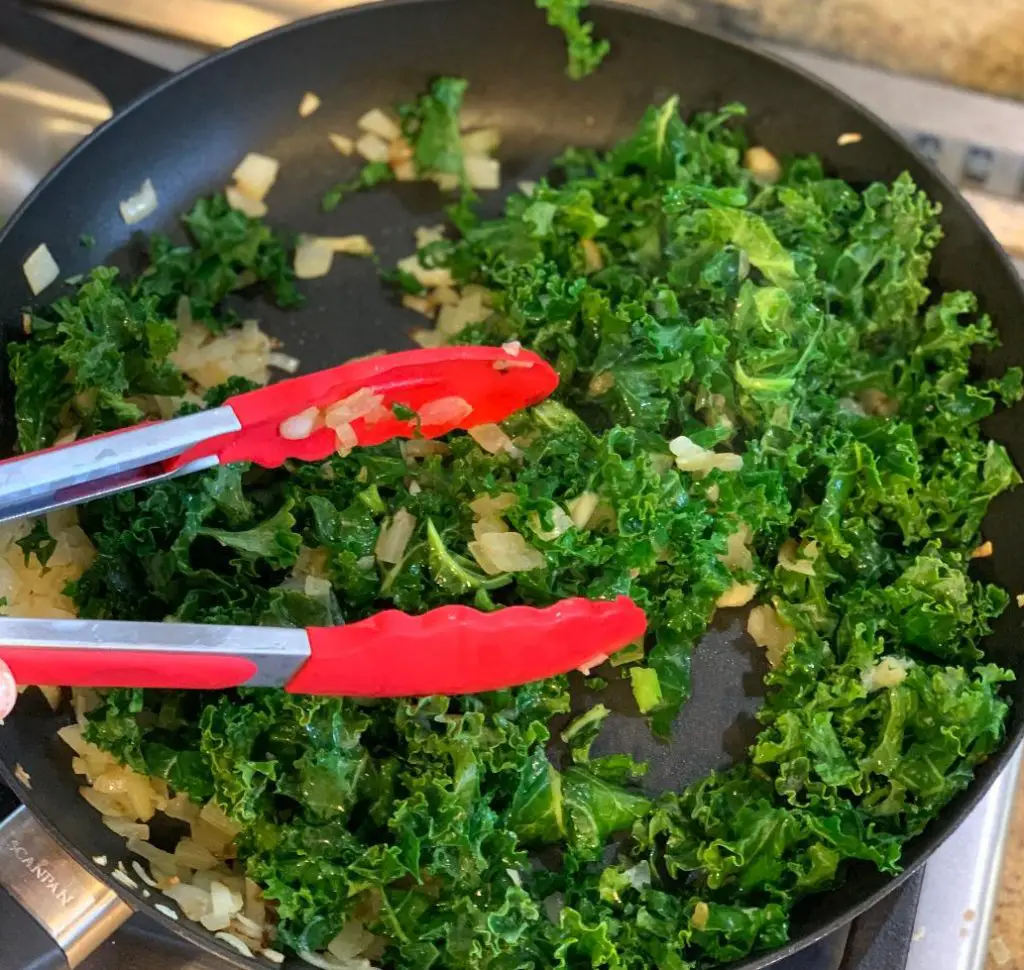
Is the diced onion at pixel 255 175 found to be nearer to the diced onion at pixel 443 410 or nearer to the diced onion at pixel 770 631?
the diced onion at pixel 443 410

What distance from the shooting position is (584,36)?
167 cm

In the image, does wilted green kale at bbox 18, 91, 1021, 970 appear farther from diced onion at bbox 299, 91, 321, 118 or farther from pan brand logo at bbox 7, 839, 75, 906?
diced onion at bbox 299, 91, 321, 118

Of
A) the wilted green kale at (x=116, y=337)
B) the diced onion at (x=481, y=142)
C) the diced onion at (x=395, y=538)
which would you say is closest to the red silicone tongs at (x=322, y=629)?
the diced onion at (x=395, y=538)

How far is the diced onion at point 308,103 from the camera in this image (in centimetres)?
172

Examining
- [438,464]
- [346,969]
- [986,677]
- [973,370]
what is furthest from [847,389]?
[346,969]

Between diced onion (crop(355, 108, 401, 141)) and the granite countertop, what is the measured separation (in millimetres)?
1310

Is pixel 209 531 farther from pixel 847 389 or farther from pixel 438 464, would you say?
pixel 847 389

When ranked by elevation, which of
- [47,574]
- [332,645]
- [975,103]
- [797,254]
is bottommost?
[47,574]

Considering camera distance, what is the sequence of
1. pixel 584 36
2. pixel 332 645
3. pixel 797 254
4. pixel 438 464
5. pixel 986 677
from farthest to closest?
pixel 584 36, pixel 797 254, pixel 438 464, pixel 986 677, pixel 332 645

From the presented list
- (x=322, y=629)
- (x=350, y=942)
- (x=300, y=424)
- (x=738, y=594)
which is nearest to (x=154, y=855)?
(x=350, y=942)

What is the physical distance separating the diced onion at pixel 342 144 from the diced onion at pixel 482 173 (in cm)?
18

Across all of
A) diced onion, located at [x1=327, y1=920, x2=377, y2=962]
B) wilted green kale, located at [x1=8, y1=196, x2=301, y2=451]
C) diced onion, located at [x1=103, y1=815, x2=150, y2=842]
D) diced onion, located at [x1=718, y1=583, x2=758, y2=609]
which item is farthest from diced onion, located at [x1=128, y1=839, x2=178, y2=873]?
diced onion, located at [x1=718, y1=583, x2=758, y2=609]

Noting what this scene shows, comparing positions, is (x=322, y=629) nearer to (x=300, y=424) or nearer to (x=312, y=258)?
(x=300, y=424)

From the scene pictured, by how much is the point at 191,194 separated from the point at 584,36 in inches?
24.9
